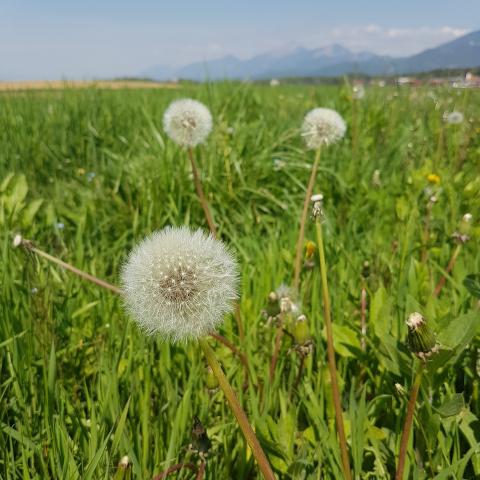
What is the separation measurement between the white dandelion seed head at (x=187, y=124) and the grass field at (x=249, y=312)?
538mm

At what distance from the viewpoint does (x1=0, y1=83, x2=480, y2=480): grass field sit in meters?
1.27

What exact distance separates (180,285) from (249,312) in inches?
40.4

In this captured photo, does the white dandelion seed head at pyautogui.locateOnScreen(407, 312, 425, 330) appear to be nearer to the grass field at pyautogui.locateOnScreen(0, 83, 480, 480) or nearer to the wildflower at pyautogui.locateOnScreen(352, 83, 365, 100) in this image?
the grass field at pyautogui.locateOnScreen(0, 83, 480, 480)

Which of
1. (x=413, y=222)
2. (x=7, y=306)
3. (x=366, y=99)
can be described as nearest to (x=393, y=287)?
(x=413, y=222)

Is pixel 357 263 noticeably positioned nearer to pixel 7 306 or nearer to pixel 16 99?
pixel 7 306

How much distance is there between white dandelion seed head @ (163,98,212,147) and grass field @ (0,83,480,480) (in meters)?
0.54

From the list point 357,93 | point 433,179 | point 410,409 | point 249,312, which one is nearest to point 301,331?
point 410,409

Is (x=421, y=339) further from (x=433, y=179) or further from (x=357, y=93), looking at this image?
(x=357, y=93)

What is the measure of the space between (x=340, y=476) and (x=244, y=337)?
64 cm

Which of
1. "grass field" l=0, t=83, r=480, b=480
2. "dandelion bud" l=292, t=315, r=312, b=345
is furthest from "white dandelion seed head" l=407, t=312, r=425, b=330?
"dandelion bud" l=292, t=315, r=312, b=345

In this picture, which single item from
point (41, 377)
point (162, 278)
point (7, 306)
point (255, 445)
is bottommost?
point (41, 377)

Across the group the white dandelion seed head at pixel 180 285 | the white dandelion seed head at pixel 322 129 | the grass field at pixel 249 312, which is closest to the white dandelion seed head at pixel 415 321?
the grass field at pixel 249 312

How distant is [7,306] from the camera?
5.58 ft

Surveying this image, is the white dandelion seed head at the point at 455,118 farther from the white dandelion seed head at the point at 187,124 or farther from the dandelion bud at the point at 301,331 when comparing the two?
the dandelion bud at the point at 301,331
